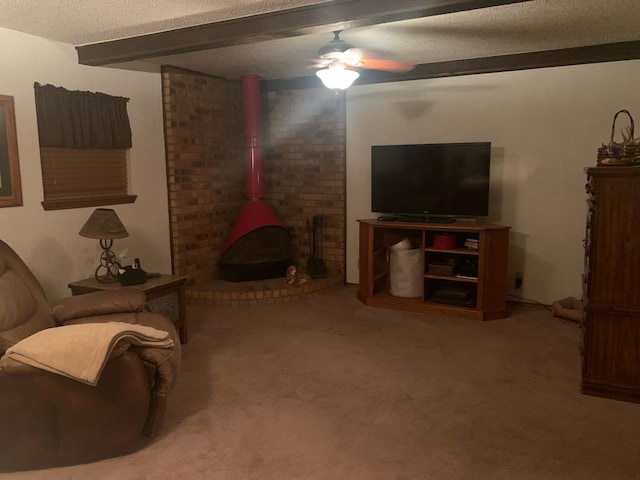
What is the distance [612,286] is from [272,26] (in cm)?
247

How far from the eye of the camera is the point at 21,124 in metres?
3.51

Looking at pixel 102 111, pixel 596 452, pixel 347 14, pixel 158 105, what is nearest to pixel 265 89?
pixel 158 105

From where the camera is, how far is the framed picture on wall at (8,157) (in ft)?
11.1

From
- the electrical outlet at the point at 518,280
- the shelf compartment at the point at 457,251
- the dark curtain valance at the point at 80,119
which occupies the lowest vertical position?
the electrical outlet at the point at 518,280

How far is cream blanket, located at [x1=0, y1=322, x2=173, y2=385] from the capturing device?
2102 millimetres

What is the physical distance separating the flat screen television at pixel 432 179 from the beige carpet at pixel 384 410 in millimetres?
1105

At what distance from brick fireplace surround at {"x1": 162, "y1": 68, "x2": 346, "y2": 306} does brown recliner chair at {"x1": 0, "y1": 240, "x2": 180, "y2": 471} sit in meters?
2.33

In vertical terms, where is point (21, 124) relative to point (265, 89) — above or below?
below

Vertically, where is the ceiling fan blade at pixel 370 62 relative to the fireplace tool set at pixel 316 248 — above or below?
above

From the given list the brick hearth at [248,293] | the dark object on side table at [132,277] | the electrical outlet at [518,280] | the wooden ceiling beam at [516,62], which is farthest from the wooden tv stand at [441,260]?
the dark object on side table at [132,277]

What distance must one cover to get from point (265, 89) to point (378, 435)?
13.8ft

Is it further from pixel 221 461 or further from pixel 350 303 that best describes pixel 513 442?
pixel 350 303

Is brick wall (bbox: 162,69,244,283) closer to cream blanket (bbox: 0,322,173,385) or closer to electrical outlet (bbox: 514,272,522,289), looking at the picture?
cream blanket (bbox: 0,322,173,385)

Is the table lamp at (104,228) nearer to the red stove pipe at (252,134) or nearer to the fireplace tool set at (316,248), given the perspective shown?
the red stove pipe at (252,134)
